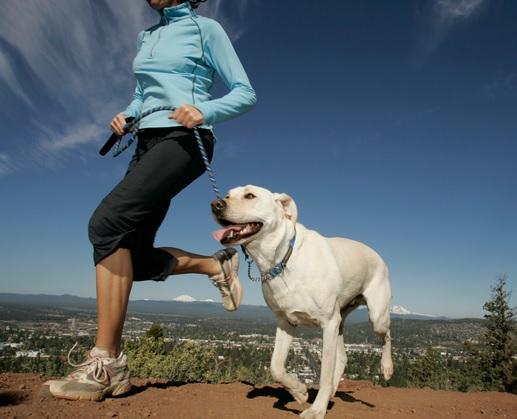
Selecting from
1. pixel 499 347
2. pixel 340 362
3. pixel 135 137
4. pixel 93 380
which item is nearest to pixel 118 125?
pixel 135 137

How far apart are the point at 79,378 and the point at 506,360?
34.5 m

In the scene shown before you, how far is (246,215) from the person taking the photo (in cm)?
330

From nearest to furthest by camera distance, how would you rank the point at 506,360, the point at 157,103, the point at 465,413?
1. the point at 157,103
2. the point at 465,413
3. the point at 506,360

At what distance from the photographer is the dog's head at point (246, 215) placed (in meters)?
3.29

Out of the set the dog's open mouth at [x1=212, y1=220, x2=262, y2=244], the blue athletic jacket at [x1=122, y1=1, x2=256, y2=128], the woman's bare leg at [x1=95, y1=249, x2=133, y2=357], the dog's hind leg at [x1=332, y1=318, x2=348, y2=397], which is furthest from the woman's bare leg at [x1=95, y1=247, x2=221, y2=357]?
the dog's hind leg at [x1=332, y1=318, x2=348, y2=397]

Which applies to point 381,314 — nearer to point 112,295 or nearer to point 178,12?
point 112,295

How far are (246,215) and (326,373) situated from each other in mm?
1431

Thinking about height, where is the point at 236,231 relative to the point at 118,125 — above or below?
below

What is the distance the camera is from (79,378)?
9.86ft

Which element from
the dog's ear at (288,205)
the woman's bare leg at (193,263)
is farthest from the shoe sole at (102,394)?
the dog's ear at (288,205)

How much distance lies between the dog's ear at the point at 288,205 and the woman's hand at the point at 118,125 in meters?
1.40

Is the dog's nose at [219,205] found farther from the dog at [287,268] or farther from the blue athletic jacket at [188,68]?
the blue athletic jacket at [188,68]

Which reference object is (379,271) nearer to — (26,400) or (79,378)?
(79,378)

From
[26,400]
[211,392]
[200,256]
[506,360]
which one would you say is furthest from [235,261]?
[506,360]
